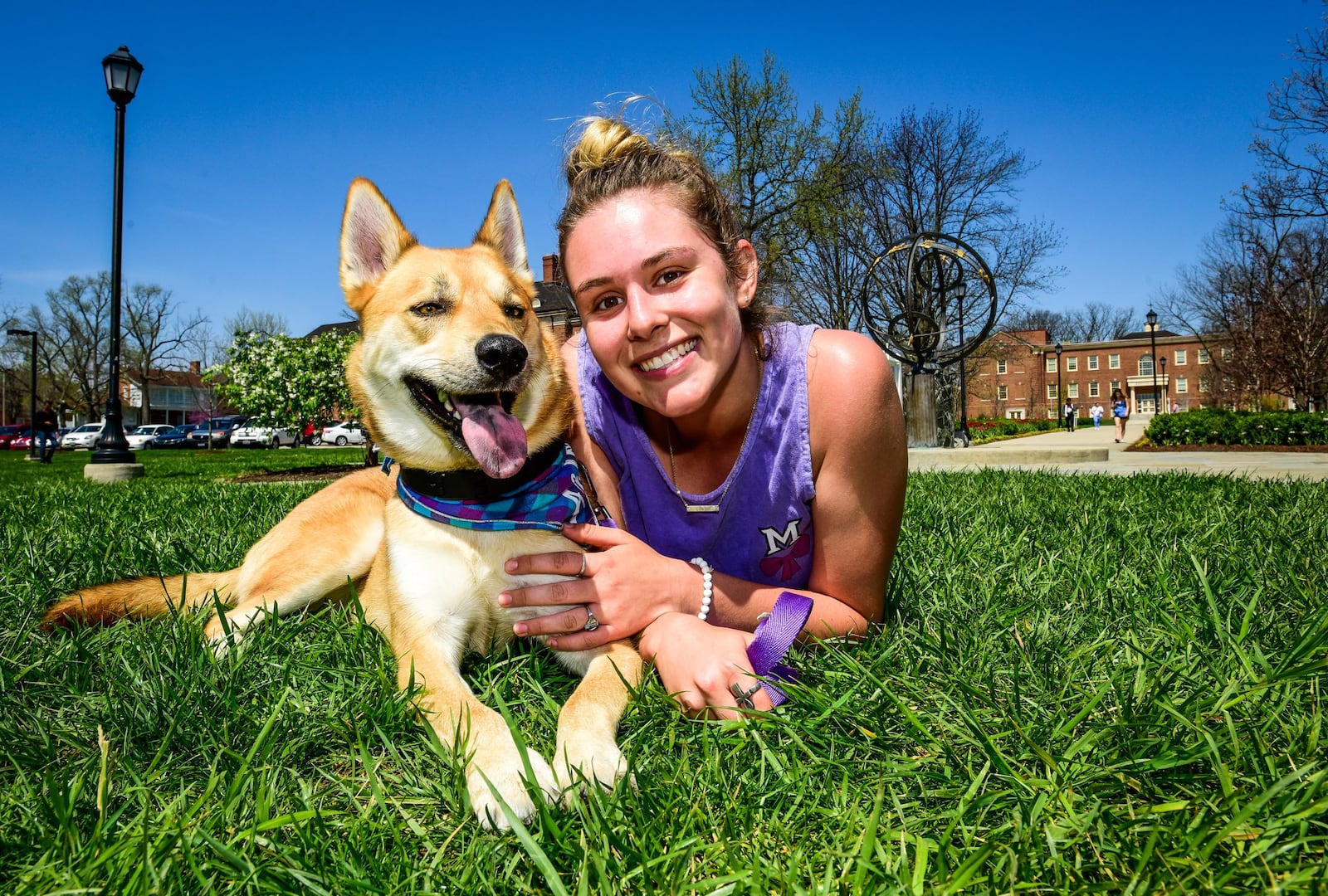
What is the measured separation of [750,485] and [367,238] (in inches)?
73.7

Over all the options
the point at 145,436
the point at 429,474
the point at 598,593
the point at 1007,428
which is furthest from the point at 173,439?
the point at 598,593

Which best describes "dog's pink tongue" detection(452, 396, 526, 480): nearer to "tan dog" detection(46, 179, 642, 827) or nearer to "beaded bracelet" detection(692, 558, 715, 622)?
"tan dog" detection(46, 179, 642, 827)

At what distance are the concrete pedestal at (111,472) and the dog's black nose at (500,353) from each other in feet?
40.5

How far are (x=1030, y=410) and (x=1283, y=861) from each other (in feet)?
311

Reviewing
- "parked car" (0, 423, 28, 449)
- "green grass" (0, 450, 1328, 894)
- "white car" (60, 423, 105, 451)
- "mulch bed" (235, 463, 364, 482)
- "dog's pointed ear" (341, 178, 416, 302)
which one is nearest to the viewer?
"green grass" (0, 450, 1328, 894)

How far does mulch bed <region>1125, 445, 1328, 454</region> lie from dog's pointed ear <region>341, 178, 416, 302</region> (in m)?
18.8

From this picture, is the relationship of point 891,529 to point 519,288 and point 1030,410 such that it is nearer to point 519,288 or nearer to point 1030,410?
point 519,288

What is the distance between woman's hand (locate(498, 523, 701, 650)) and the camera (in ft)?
7.49

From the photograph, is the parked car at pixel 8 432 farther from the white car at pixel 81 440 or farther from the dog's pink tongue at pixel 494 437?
the dog's pink tongue at pixel 494 437

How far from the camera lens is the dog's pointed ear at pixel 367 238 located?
294 cm

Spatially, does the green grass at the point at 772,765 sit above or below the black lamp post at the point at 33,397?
below

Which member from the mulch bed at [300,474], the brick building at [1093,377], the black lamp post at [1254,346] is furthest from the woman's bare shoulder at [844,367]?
the brick building at [1093,377]

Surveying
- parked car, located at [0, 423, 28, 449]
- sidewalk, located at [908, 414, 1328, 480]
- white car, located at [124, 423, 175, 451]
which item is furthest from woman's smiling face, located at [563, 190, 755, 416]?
parked car, located at [0, 423, 28, 449]

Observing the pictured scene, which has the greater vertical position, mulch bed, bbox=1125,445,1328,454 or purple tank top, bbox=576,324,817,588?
purple tank top, bbox=576,324,817,588
